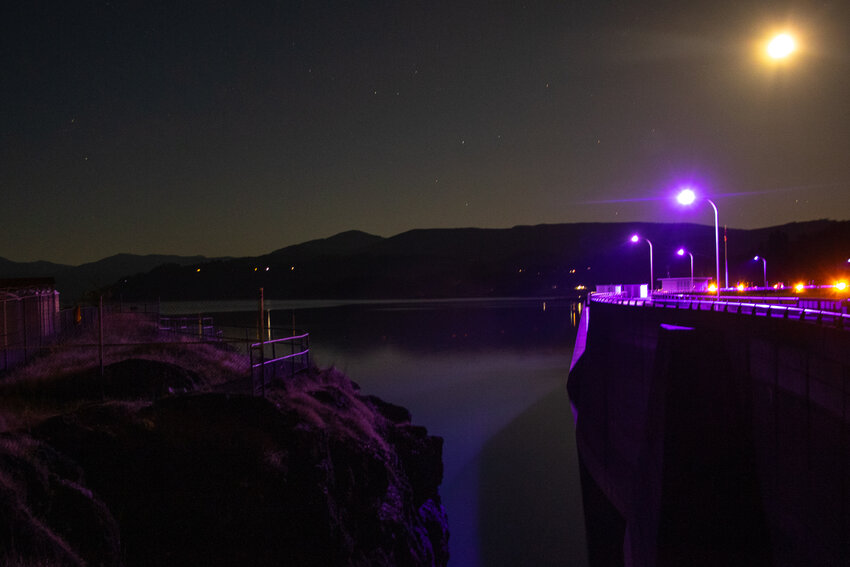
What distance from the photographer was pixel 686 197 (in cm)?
2523

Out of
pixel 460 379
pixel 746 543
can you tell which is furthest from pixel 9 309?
pixel 460 379

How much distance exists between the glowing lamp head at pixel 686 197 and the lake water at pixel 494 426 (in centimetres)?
1256

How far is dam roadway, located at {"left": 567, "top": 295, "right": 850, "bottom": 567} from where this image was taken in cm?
908

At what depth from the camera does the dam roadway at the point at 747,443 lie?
9.08m

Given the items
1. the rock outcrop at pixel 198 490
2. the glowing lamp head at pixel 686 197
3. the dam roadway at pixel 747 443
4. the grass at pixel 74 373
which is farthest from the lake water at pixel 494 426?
the glowing lamp head at pixel 686 197

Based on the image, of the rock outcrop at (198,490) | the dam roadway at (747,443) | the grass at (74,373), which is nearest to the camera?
the dam roadway at (747,443)

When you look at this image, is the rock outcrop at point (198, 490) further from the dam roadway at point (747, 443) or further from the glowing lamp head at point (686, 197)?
the glowing lamp head at point (686, 197)

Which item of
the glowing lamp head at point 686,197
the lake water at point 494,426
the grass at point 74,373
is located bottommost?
the lake water at point 494,426

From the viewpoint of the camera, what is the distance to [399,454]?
2152 centimetres

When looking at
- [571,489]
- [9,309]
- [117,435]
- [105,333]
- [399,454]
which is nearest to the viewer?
[117,435]

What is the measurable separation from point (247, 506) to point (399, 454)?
1027 cm

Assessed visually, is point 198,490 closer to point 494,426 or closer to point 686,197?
point 686,197

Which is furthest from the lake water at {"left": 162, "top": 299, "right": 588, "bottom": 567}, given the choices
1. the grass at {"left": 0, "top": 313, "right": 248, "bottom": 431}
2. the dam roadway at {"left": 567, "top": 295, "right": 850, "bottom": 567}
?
the dam roadway at {"left": 567, "top": 295, "right": 850, "bottom": 567}

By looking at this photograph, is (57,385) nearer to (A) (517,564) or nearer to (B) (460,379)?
(A) (517,564)
